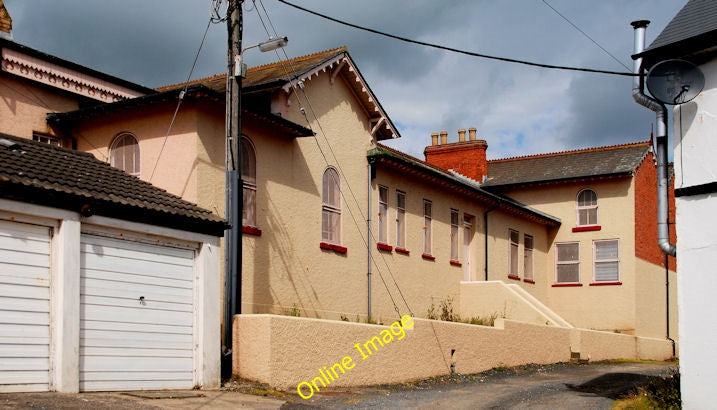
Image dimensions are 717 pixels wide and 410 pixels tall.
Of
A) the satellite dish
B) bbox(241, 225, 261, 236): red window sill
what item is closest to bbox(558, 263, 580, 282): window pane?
bbox(241, 225, 261, 236): red window sill

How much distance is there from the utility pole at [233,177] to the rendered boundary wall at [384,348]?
1.60 feet

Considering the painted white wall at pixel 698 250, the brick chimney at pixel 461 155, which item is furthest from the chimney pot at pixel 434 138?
the painted white wall at pixel 698 250

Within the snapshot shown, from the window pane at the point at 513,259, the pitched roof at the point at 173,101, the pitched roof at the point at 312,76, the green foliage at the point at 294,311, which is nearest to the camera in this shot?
the pitched roof at the point at 173,101

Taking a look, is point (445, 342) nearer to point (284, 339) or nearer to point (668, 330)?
point (284, 339)

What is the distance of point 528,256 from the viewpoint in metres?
32.4

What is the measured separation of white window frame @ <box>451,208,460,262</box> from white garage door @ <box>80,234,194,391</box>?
13.9 metres

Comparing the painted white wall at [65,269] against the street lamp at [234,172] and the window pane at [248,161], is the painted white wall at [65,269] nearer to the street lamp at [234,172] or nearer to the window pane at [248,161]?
the street lamp at [234,172]

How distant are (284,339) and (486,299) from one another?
13.1m

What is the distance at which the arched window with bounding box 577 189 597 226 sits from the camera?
108ft

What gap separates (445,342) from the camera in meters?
19.1

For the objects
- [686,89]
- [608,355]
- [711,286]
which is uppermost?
[686,89]

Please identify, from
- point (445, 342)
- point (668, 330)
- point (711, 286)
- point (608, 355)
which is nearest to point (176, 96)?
point (445, 342)

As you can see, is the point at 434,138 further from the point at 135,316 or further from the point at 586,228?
the point at 135,316

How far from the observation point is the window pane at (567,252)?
33406 mm
